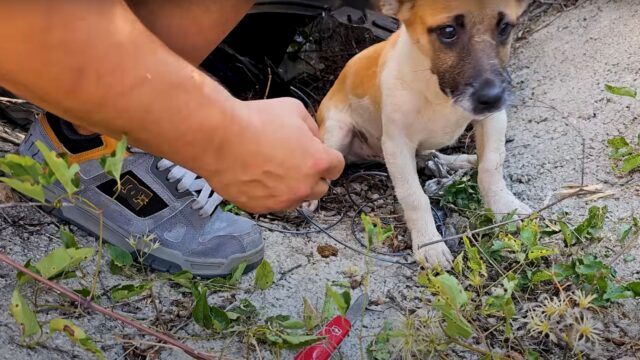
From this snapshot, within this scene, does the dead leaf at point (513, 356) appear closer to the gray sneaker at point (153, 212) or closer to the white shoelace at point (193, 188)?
the gray sneaker at point (153, 212)

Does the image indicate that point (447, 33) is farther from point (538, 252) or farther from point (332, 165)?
point (332, 165)

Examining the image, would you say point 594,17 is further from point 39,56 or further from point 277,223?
point 39,56

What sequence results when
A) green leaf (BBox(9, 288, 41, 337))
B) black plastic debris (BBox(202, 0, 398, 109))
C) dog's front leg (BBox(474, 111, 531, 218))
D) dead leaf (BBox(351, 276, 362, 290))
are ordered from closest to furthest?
green leaf (BBox(9, 288, 41, 337)) < dead leaf (BBox(351, 276, 362, 290)) < dog's front leg (BBox(474, 111, 531, 218)) < black plastic debris (BBox(202, 0, 398, 109))

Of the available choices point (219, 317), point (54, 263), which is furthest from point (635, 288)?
point (54, 263)

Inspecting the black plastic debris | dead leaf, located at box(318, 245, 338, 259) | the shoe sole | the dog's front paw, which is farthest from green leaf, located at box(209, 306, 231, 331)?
the black plastic debris

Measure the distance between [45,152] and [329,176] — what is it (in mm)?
469

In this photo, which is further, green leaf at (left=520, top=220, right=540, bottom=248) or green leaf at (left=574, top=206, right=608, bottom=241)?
green leaf at (left=574, top=206, right=608, bottom=241)

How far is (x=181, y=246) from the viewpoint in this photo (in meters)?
2.01

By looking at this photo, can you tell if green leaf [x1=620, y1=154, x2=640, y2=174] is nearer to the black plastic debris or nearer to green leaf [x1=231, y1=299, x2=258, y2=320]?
the black plastic debris

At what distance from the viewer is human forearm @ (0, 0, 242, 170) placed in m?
1.00

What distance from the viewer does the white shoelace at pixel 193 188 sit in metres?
2.08

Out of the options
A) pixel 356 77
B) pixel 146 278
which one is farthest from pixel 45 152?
pixel 356 77

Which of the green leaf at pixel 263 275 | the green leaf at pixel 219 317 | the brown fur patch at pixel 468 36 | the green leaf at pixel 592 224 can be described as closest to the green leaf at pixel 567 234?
the green leaf at pixel 592 224

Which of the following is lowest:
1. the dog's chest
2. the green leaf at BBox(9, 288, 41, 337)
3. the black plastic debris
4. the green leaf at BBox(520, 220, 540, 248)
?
the black plastic debris
